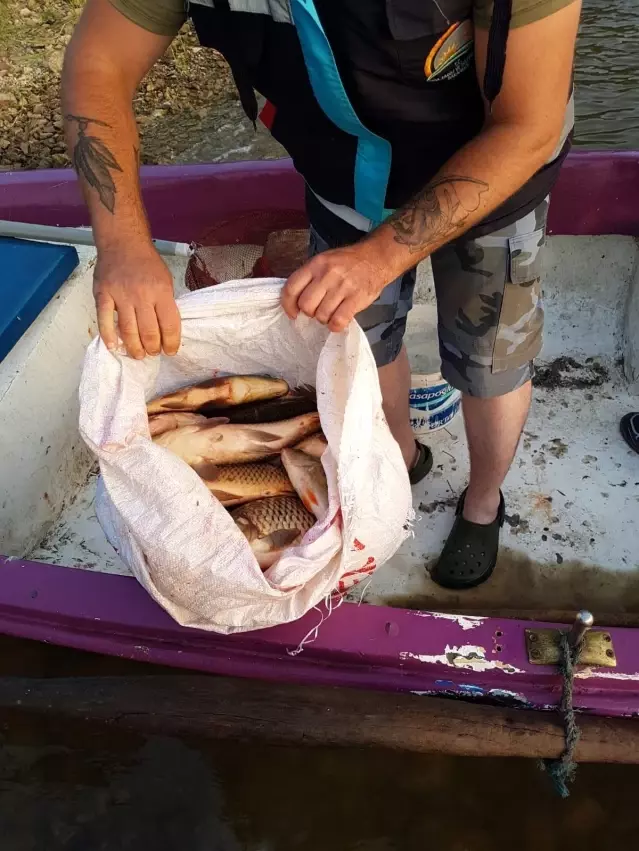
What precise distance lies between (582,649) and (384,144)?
117 cm

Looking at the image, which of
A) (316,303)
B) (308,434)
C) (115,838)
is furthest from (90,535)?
(316,303)

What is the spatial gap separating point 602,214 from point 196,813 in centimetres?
246

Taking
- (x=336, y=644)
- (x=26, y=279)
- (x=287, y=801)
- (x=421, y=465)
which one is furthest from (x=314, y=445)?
(x=26, y=279)

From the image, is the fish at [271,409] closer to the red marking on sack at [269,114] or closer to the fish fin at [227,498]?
the fish fin at [227,498]

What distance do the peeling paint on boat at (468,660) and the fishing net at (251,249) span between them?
63.8 inches

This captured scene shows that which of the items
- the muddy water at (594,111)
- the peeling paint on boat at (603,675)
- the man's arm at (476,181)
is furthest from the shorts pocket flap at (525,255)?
the muddy water at (594,111)

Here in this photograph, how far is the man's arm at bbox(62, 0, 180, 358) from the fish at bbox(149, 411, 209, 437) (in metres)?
0.23

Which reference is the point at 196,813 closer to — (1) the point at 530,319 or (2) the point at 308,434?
(2) the point at 308,434

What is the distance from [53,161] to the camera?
16.6ft

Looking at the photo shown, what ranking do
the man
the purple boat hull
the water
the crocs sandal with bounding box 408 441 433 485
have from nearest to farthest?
the man < the purple boat hull < the crocs sandal with bounding box 408 441 433 485 < the water

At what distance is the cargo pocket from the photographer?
1.64 metres

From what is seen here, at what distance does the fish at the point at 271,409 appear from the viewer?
69.9 inches

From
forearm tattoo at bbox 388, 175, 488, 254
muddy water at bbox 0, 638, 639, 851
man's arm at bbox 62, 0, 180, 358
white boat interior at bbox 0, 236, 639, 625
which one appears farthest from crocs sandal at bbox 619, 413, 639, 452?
man's arm at bbox 62, 0, 180, 358

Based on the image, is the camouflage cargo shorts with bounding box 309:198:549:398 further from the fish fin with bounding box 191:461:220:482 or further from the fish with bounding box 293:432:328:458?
the fish fin with bounding box 191:461:220:482
